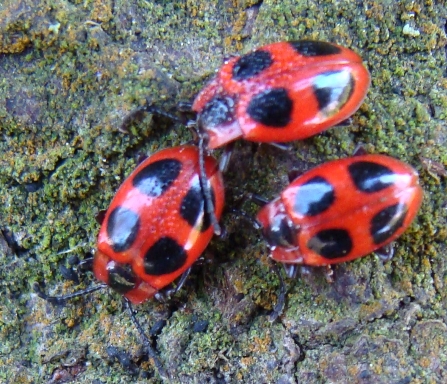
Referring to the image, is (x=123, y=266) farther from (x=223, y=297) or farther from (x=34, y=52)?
(x=34, y=52)

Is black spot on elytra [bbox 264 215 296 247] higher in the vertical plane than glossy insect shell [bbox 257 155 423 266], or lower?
lower

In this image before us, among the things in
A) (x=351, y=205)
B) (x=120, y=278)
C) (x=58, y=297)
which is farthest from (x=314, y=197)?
(x=58, y=297)

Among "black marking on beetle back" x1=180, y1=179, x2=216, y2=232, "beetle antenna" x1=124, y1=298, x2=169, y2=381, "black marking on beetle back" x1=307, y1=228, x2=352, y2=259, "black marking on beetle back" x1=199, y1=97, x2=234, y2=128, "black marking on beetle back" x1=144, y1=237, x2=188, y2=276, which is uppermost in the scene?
"black marking on beetle back" x1=199, y1=97, x2=234, y2=128

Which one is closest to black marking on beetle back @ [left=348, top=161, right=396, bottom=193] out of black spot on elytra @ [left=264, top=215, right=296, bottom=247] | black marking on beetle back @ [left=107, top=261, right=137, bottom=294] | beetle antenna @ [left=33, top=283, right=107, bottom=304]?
black spot on elytra @ [left=264, top=215, right=296, bottom=247]

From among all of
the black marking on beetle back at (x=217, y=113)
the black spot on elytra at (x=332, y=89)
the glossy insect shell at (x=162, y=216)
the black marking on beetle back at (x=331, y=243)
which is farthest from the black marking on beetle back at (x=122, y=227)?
the black spot on elytra at (x=332, y=89)

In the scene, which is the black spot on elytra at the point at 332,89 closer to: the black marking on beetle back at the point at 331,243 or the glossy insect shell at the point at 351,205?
the glossy insect shell at the point at 351,205

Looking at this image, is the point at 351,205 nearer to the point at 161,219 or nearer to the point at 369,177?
the point at 369,177

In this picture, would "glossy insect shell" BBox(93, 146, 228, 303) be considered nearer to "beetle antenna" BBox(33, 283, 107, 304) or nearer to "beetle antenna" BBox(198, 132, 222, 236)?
"beetle antenna" BBox(198, 132, 222, 236)
